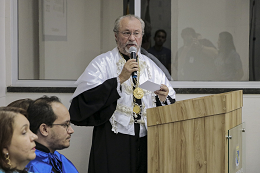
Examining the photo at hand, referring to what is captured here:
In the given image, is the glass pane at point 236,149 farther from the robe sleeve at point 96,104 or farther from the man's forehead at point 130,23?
the man's forehead at point 130,23

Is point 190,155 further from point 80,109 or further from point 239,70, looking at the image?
point 239,70

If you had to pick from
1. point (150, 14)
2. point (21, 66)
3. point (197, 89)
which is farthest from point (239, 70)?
point (21, 66)

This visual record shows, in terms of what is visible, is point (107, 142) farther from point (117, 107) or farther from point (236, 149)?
point (236, 149)

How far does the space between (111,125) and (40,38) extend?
6.05 feet

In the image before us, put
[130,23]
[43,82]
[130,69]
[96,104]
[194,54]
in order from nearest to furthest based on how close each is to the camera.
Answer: [130,69]
[96,104]
[130,23]
[43,82]
[194,54]

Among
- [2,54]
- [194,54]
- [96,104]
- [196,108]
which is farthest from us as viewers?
[194,54]

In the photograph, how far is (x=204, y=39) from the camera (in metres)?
4.24

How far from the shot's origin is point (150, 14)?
13.6 ft

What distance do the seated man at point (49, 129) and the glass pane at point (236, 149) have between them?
103cm

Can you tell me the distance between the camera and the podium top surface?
2.28 meters

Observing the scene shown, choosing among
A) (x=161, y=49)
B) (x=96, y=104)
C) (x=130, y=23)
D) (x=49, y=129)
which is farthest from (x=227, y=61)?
(x=49, y=129)

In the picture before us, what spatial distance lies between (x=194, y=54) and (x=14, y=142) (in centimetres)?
299

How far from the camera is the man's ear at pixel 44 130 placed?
2.07 m

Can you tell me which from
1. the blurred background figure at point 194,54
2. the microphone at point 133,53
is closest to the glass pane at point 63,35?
the blurred background figure at point 194,54
